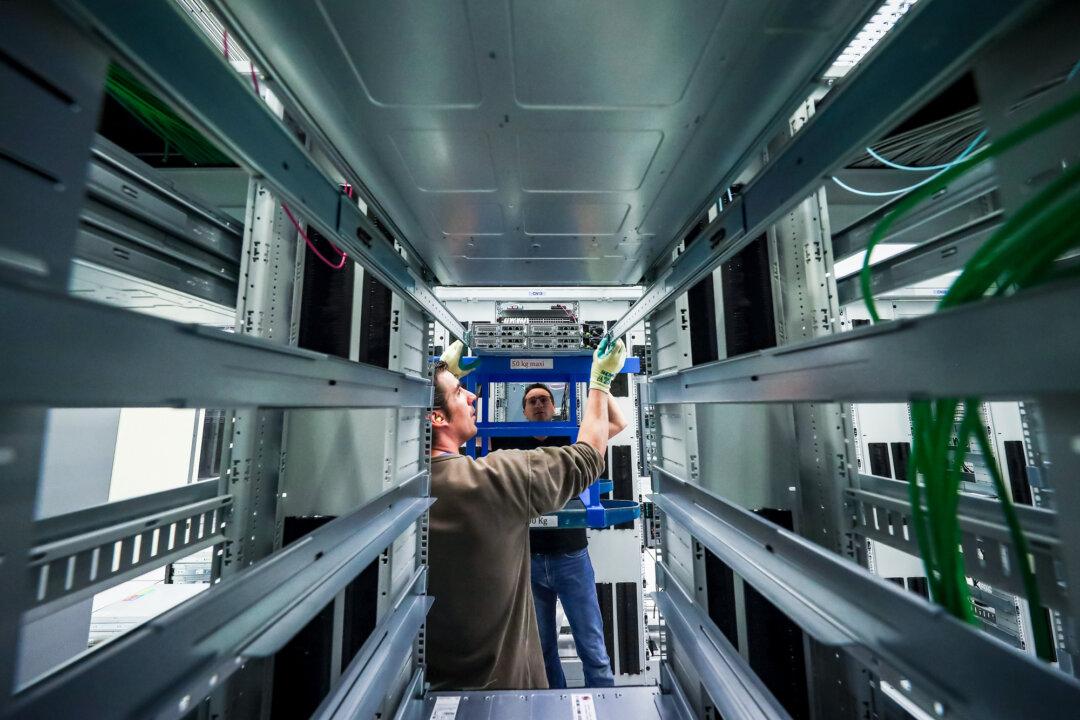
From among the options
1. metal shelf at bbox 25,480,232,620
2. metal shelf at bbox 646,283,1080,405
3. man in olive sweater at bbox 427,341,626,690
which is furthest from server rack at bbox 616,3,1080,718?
metal shelf at bbox 25,480,232,620

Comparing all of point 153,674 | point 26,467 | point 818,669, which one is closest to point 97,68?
point 26,467

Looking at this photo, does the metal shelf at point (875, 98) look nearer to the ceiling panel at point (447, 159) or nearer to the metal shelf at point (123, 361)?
the ceiling panel at point (447, 159)

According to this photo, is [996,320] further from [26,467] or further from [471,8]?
[26,467]

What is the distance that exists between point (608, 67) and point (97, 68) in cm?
89

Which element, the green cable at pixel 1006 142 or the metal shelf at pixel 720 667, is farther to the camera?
the metal shelf at pixel 720 667

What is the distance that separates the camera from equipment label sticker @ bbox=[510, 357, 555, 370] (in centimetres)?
267

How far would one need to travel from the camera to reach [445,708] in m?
1.62

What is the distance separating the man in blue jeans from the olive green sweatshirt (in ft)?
3.59

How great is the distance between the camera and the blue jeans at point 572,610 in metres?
3.06

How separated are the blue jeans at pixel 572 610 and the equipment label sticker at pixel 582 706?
149cm

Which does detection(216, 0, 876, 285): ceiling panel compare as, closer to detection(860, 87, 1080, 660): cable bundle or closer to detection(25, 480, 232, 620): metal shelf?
detection(860, 87, 1080, 660): cable bundle

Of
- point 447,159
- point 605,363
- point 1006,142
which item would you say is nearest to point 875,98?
point 1006,142

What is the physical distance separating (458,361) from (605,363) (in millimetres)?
925

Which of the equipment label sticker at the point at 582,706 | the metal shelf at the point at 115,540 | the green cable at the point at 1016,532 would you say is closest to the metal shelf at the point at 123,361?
the metal shelf at the point at 115,540
